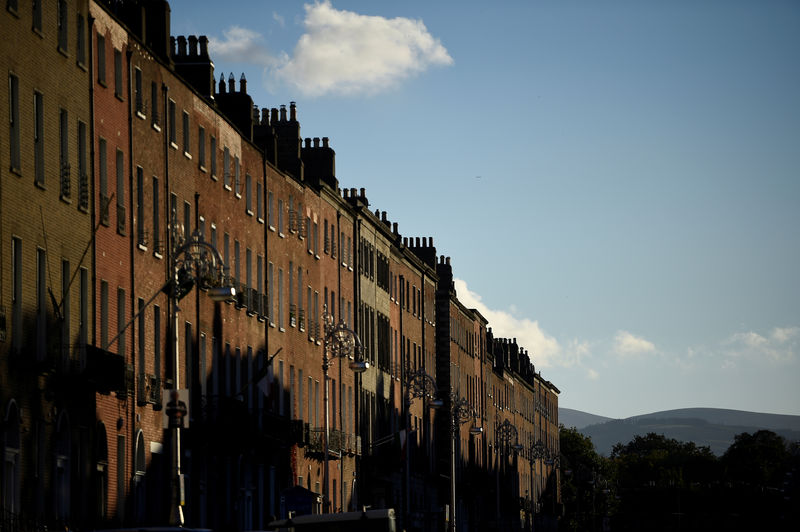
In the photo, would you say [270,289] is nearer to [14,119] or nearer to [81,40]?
[81,40]

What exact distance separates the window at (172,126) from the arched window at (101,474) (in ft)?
39.1

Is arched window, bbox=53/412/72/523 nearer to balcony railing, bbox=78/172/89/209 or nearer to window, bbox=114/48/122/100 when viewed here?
balcony railing, bbox=78/172/89/209

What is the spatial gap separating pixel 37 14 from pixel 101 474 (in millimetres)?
12906

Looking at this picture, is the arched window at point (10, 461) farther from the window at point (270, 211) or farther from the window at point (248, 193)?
the window at point (270, 211)

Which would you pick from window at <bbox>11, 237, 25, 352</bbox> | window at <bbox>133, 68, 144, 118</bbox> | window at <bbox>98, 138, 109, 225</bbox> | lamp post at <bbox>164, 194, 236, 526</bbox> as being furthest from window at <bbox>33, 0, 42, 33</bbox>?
window at <bbox>133, 68, 144, 118</bbox>

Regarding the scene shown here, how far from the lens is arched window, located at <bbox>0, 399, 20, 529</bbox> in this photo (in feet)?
128

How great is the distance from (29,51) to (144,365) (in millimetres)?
12365

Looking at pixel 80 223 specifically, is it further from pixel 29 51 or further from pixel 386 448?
pixel 386 448

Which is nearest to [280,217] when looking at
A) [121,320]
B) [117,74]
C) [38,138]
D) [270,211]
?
[270,211]

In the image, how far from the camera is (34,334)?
1631 inches

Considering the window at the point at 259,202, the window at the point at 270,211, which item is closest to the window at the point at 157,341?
the window at the point at 259,202

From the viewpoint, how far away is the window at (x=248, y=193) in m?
65.4

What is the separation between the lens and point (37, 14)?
4278 centimetres

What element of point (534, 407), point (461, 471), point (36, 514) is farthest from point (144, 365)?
point (534, 407)
